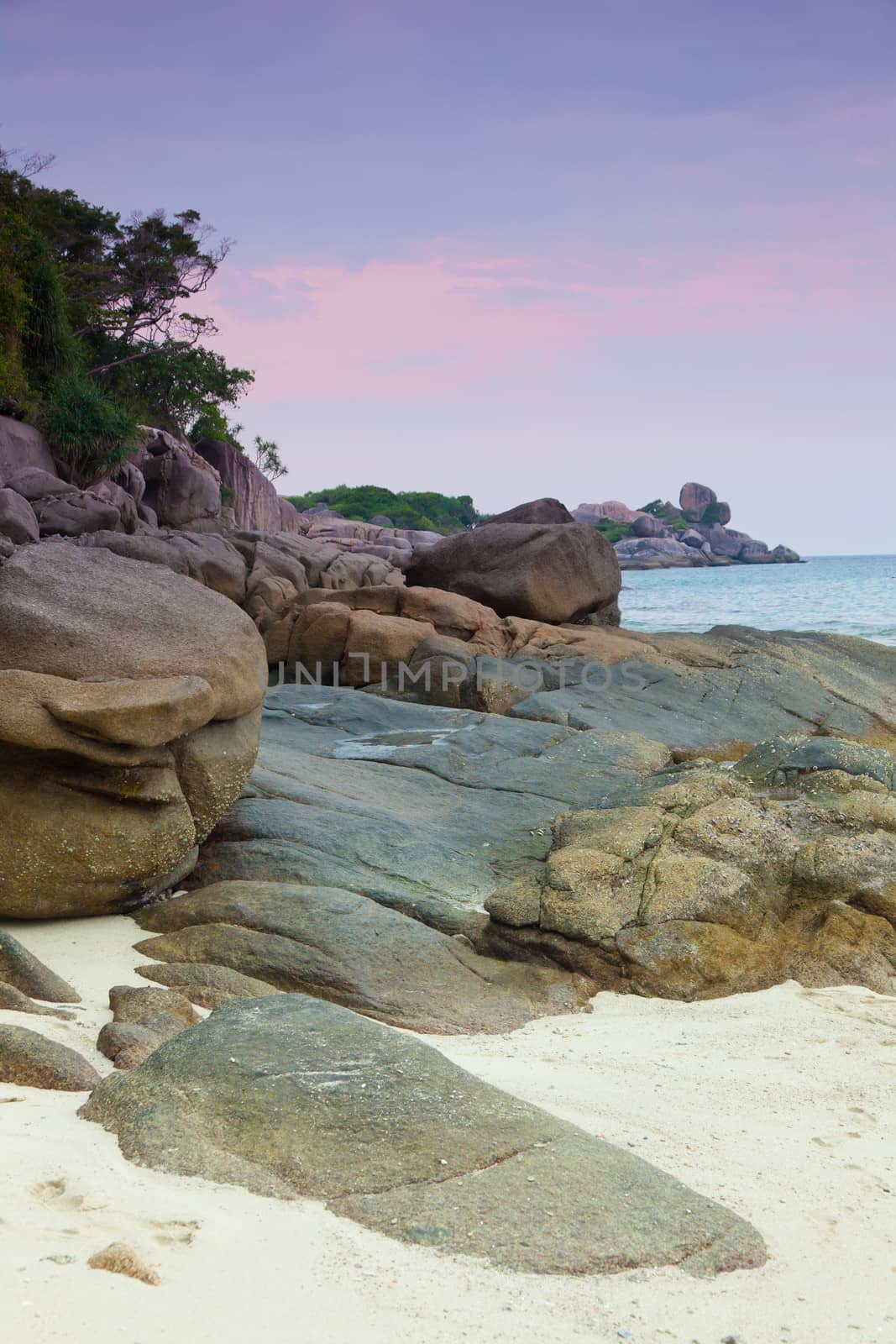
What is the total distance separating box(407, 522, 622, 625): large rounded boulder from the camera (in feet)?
60.5

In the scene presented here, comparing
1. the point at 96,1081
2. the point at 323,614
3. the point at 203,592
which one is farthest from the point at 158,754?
the point at 323,614

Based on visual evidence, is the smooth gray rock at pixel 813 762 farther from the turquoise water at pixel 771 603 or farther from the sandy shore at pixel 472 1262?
the turquoise water at pixel 771 603

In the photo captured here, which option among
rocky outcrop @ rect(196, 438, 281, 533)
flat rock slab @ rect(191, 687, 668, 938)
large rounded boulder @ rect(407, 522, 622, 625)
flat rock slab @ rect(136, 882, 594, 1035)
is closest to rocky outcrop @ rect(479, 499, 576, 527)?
large rounded boulder @ rect(407, 522, 622, 625)

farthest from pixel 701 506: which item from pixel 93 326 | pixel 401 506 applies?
pixel 93 326

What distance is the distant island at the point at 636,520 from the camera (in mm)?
96750

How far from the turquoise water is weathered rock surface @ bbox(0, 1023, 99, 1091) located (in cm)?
1875

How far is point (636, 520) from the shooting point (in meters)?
122

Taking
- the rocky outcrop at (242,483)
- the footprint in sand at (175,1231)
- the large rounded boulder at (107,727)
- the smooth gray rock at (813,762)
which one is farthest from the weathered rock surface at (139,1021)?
the rocky outcrop at (242,483)

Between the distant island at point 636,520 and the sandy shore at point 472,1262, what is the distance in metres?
71.2

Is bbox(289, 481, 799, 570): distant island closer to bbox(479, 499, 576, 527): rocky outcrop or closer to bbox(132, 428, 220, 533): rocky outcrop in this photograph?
bbox(132, 428, 220, 533): rocky outcrop

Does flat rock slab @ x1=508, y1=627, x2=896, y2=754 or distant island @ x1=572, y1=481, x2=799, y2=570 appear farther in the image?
distant island @ x1=572, y1=481, x2=799, y2=570

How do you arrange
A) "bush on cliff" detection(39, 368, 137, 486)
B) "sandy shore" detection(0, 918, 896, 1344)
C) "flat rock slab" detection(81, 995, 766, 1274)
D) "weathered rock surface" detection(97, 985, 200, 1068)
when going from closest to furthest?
"sandy shore" detection(0, 918, 896, 1344) < "flat rock slab" detection(81, 995, 766, 1274) < "weathered rock surface" detection(97, 985, 200, 1068) < "bush on cliff" detection(39, 368, 137, 486)

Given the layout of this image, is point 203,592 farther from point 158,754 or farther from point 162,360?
point 162,360

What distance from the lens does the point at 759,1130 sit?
3635 mm
